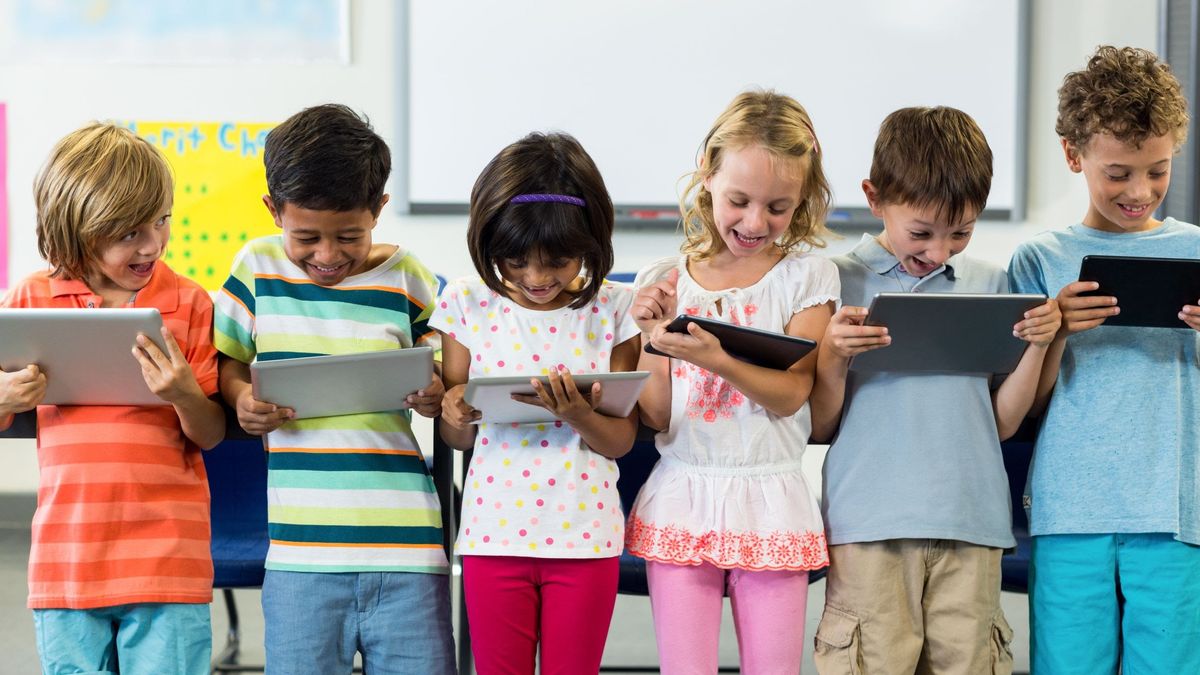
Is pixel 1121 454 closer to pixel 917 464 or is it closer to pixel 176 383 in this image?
pixel 917 464

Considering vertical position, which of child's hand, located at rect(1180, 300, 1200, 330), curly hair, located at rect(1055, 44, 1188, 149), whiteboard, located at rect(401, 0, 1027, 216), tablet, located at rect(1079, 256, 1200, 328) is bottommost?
child's hand, located at rect(1180, 300, 1200, 330)

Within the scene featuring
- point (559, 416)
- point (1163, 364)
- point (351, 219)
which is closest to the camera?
point (559, 416)

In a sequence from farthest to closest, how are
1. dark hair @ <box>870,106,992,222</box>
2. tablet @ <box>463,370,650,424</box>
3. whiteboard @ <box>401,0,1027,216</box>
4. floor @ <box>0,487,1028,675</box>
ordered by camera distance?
whiteboard @ <box>401,0,1027,216</box> < floor @ <box>0,487,1028,675</box> < dark hair @ <box>870,106,992,222</box> < tablet @ <box>463,370,650,424</box>

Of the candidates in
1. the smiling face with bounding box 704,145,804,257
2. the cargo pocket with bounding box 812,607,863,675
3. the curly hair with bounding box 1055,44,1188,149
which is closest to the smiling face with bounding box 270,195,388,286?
the smiling face with bounding box 704,145,804,257

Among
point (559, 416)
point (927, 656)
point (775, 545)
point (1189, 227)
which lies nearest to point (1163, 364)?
point (1189, 227)

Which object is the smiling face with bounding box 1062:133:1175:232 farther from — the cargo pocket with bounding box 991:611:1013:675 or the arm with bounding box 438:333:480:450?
the arm with bounding box 438:333:480:450

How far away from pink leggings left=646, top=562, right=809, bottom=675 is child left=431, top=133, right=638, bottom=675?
92 millimetres

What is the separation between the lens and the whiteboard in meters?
3.98

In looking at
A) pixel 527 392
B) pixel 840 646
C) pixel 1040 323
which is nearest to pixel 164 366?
pixel 527 392

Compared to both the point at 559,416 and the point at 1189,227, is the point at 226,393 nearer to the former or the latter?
the point at 559,416

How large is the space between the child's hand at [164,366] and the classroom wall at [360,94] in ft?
8.26

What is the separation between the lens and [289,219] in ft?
5.29

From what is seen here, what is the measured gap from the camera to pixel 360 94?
13.2 ft

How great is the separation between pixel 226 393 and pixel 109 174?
36 centimetres
